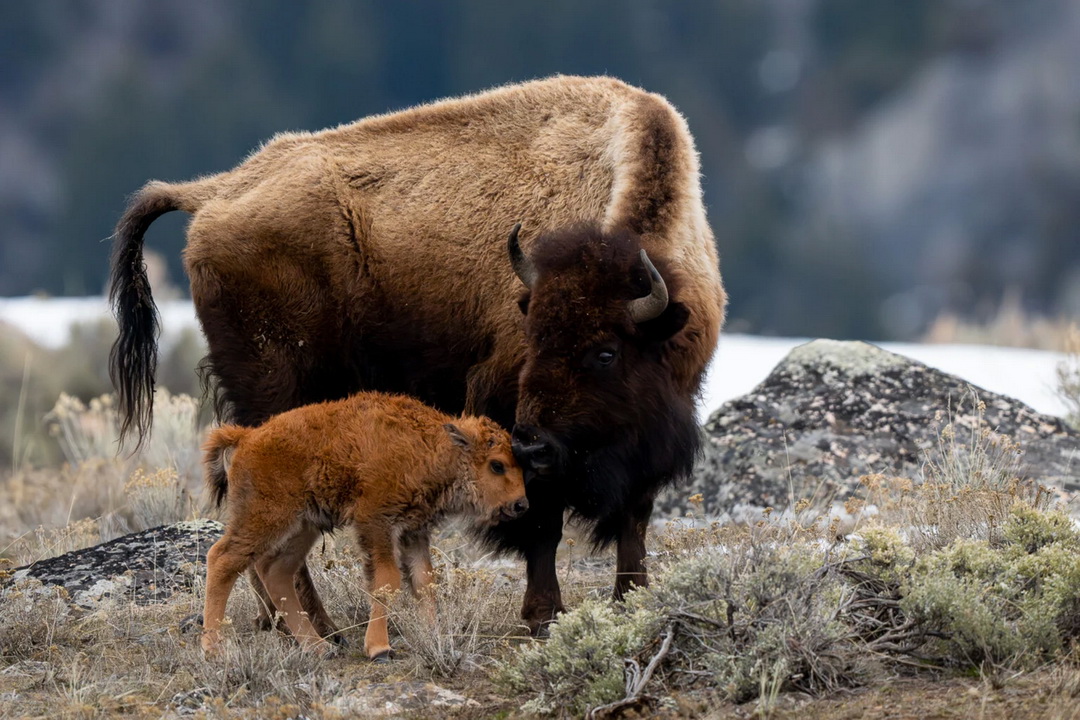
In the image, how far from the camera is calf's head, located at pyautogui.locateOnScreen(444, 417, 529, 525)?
5.31m

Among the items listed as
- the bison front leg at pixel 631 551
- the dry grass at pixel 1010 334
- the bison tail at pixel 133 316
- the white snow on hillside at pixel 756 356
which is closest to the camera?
the bison front leg at pixel 631 551

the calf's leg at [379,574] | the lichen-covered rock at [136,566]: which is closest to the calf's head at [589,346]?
the calf's leg at [379,574]

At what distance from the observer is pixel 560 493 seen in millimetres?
5746

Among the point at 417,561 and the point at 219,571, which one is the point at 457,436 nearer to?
the point at 417,561

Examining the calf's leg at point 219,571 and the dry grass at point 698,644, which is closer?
the dry grass at point 698,644

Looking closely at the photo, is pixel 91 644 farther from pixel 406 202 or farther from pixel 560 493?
pixel 406 202

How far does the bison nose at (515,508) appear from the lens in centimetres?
531

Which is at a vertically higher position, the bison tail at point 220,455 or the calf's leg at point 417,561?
the bison tail at point 220,455

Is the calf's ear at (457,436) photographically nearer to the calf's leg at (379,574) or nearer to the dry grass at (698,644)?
the calf's leg at (379,574)

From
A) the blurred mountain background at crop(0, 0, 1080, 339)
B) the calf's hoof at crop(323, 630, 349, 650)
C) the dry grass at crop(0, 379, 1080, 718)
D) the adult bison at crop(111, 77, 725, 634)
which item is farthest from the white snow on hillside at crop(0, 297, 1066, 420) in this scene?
the blurred mountain background at crop(0, 0, 1080, 339)

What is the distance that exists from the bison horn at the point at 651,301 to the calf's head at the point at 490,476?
78cm

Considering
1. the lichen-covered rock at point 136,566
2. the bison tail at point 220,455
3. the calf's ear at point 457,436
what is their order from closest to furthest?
the calf's ear at point 457,436, the bison tail at point 220,455, the lichen-covered rock at point 136,566

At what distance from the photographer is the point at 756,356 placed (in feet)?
43.0

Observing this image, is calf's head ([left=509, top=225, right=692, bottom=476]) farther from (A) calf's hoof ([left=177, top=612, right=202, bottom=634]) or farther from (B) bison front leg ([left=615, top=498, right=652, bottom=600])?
(A) calf's hoof ([left=177, top=612, right=202, bottom=634])
